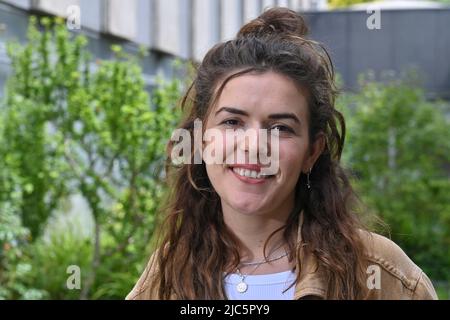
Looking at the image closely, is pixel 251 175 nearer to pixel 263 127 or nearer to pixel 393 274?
pixel 263 127

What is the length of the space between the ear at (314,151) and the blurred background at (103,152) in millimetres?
1279

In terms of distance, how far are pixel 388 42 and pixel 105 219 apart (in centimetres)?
1034

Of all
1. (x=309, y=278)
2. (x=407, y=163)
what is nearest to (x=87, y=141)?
(x=309, y=278)

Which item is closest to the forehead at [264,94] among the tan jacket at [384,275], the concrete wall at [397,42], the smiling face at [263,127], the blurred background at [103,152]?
the smiling face at [263,127]

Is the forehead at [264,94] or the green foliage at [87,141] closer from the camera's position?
the forehead at [264,94]

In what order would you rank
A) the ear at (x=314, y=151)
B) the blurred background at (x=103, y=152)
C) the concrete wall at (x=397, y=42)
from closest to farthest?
the ear at (x=314, y=151), the blurred background at (x=103, y=152), the concrete wall at (x=397, y=42)

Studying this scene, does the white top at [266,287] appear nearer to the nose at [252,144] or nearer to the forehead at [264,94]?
the nose at [252,144]

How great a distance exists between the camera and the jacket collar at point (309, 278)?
2031 millimetres

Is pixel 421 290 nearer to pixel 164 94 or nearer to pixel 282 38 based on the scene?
pixel 282 38

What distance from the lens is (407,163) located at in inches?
415

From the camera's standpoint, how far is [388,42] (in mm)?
15906

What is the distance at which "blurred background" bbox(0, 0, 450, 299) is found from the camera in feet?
20.7

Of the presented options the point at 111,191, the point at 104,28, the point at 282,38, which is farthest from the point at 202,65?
the point at 104,28

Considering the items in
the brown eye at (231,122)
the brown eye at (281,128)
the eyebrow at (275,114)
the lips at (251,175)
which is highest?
the eyebrow at (275,114)
